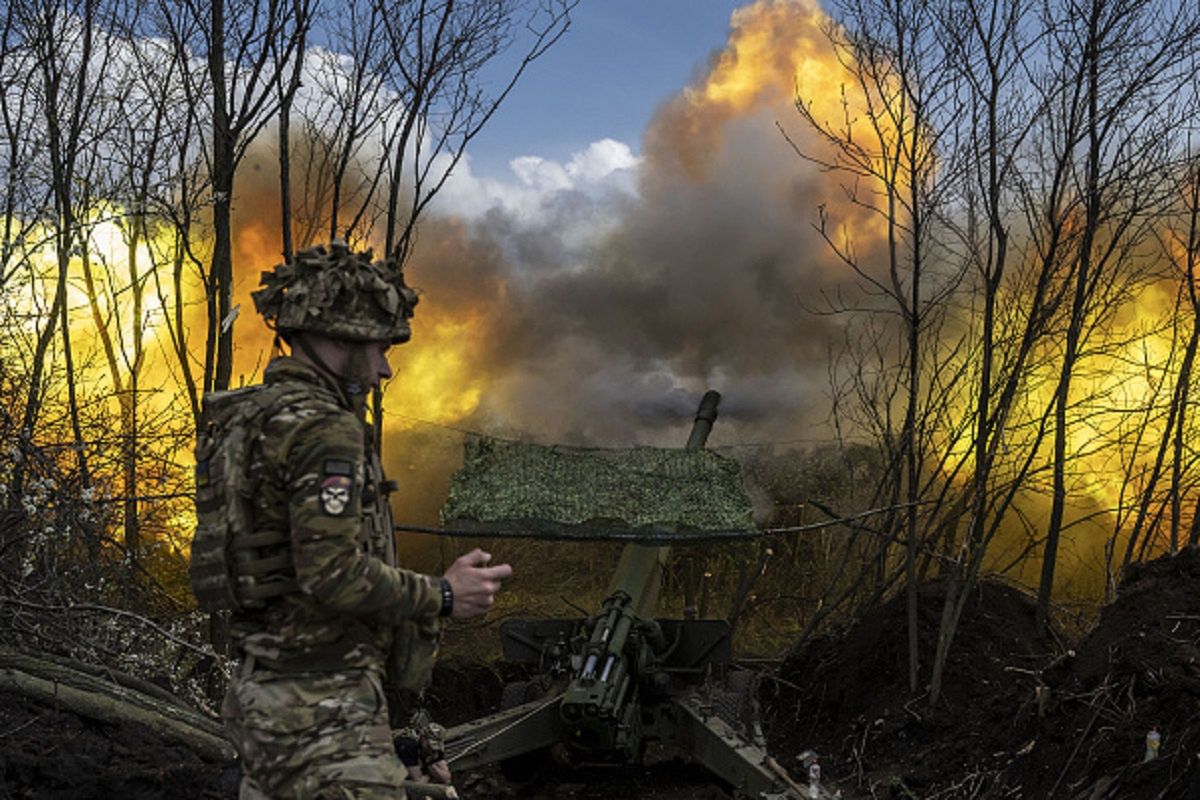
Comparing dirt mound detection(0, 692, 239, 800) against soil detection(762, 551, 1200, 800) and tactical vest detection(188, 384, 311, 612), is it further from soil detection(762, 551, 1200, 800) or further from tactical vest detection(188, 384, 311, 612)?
soil detection(762, 551, 1200, 800)

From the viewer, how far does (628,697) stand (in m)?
8.92

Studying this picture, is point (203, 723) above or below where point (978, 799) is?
above

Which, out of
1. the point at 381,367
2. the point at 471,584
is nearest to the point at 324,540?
the point at 471,584

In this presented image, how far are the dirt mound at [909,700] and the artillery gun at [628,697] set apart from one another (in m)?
0.88

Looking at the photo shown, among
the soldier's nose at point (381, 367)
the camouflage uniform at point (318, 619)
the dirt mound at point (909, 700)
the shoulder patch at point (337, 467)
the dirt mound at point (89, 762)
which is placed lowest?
the dirt mound at point (909, 700)

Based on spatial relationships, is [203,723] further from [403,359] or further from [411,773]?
[403,359]

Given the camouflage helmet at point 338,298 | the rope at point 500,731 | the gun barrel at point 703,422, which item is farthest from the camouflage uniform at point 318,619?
the gun barrel at point 703,422

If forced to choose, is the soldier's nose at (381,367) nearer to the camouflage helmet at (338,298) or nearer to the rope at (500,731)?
the camouflage helmet at (338,298)

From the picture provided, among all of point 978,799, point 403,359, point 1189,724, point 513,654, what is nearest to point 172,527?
point 513,654

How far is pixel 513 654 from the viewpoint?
988 centimetres

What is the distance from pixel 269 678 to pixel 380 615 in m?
0.35

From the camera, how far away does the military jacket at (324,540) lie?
10.2ft

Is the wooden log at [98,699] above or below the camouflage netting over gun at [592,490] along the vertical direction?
below

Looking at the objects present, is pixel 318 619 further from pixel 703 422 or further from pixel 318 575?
pixel 703 422
